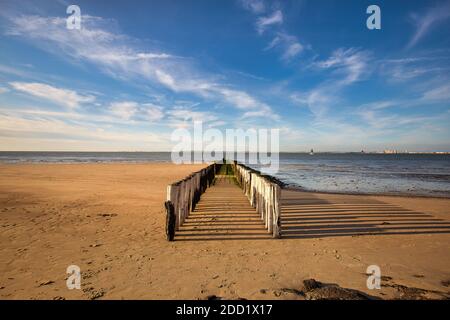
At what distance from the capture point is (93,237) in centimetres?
662

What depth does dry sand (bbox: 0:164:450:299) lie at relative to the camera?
412cm

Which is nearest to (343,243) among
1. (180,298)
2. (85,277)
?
(180,298)

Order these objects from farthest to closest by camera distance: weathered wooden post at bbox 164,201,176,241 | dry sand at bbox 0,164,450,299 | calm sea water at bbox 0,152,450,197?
calm sea water at bbox 0,152,450,197 < weathered wooden post at bbox 164,201,176,241 < dry sand at bbox 0,164,450,299

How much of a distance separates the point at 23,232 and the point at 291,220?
7.55 meters

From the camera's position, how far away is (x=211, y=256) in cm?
545

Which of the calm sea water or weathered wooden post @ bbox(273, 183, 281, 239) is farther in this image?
the calm sea water

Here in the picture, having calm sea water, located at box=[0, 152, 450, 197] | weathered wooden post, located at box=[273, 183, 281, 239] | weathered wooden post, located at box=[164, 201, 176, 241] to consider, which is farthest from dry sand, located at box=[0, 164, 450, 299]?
calm sea water, located at box=[0, 152, 450, 197]

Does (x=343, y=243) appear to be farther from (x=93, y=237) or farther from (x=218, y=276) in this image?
(x=93, y=237)

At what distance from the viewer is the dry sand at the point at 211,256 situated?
4.12 m

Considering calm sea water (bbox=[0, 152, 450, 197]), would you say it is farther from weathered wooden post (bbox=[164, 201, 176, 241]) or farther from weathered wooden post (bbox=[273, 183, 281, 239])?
weathered wooden post (bbox=[164, 201, 176, 241])

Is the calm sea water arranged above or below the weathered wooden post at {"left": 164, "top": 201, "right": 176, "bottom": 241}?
below

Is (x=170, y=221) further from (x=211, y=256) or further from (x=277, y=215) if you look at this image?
(x=277, y=215)

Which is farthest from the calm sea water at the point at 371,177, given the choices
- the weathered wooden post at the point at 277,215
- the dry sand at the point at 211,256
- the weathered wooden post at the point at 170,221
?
the weathered wooden post at the point at 170,221

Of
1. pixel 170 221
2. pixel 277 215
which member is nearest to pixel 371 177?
pixel 277 215
